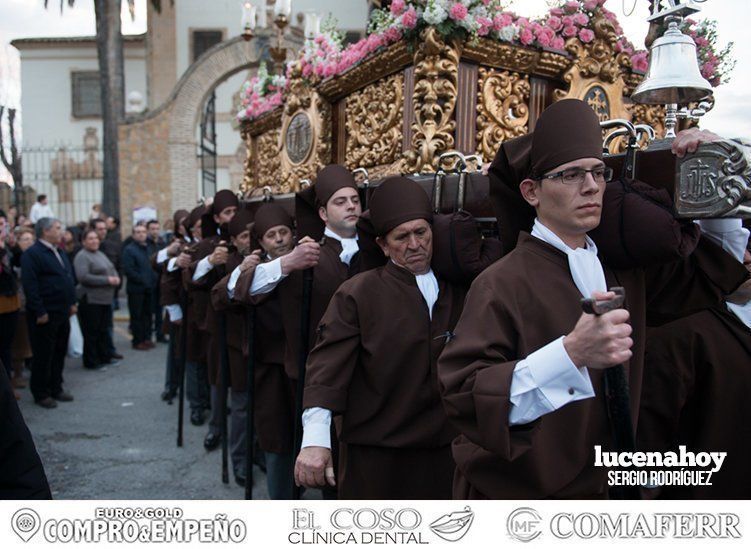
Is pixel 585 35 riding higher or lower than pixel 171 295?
higher

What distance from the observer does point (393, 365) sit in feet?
9.16

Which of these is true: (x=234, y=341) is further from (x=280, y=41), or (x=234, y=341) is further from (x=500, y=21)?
(x=280, y=41)

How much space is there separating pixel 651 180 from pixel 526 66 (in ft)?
9.67

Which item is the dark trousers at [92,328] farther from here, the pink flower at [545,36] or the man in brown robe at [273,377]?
the pink flower at [545,36]

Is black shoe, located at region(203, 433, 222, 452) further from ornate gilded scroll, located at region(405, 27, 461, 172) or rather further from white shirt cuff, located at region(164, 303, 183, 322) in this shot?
ornate gilded scroll, located at region(405, 27, 461, 172)

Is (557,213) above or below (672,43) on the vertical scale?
below

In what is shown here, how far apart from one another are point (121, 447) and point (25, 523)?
4357 millimetres

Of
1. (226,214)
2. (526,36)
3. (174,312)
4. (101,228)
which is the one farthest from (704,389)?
(101,228)

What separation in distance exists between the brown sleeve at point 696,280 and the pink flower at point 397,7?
3032mm

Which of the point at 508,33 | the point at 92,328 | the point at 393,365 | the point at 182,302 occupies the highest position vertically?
the point at 508,33

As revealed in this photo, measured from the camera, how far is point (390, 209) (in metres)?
2.85

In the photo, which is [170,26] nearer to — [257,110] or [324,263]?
[257,110]

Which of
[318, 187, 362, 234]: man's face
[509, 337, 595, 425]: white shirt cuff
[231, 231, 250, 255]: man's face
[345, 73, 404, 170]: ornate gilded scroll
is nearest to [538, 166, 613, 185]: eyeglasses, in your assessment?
[509, 337, 595, 425]: white shirt cuff

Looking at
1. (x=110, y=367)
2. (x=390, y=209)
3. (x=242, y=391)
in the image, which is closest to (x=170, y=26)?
(x=110, y=367)
